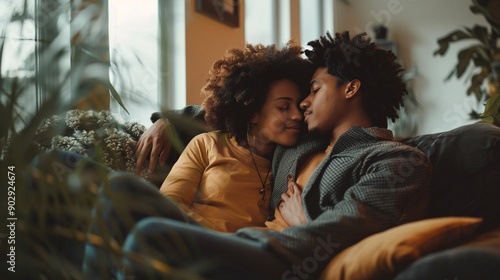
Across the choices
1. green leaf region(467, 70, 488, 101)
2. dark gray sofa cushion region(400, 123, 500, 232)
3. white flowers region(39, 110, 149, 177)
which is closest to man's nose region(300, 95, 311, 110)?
dark gray sofa cushion region(400, 123, 500, 232)

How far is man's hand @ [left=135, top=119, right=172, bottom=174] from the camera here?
58.9 inches

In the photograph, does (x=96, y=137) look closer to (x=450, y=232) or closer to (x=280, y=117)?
(x=450, y=232)

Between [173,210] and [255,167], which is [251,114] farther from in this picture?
[173,210]

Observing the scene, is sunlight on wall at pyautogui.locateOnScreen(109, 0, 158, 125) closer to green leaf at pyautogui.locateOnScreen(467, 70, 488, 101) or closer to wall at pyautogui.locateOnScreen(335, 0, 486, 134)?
green leaf at pyautogui.locateOnScreen(467, 70, 488, 101)

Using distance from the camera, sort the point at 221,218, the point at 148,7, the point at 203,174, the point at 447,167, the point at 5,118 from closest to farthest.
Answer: the point at 5,118 < the point at 148,7 < the point at 447,167 < the point at 221,218 < the point at 203,174

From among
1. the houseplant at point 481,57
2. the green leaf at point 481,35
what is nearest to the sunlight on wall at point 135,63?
the houseplant at point 481,57

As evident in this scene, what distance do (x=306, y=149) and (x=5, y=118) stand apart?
1145mm

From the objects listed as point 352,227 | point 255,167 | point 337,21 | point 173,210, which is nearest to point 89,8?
point 173,210

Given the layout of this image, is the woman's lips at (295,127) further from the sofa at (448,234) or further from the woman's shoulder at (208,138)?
the sofa at (448,234)

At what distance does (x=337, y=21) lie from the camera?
4793 millimetres

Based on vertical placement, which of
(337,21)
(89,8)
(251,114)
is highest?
(337,21)

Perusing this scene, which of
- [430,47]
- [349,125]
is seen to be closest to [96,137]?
[349,125]

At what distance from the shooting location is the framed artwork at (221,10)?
7.99 feet

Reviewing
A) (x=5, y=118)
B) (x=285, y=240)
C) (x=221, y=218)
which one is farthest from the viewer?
(x=221, y=218)
